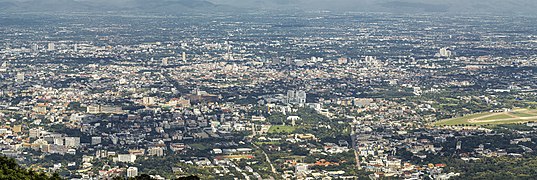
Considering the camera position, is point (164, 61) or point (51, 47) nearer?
point (164, 61)

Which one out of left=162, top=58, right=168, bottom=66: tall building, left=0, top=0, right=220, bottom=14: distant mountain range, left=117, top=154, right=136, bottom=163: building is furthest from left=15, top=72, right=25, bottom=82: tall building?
left=0, top=0, right=220, bottom=14: distant mountain range

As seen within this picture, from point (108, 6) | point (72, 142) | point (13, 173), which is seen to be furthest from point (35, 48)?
point (108, 6)

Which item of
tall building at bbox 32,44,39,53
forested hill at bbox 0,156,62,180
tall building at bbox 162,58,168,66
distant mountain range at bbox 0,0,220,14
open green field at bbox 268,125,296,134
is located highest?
forested hill at bbox 0,156,62,180

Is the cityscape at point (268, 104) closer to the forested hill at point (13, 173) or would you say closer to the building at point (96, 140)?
the building at point (96, 140)

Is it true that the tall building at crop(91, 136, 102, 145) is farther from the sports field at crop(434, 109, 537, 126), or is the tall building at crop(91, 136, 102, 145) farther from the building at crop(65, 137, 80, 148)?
the sports field at crop(434, 109, 537, 126)

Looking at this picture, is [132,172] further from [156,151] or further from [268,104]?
[268,104]

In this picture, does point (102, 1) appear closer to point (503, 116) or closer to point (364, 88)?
point (364, 88)
